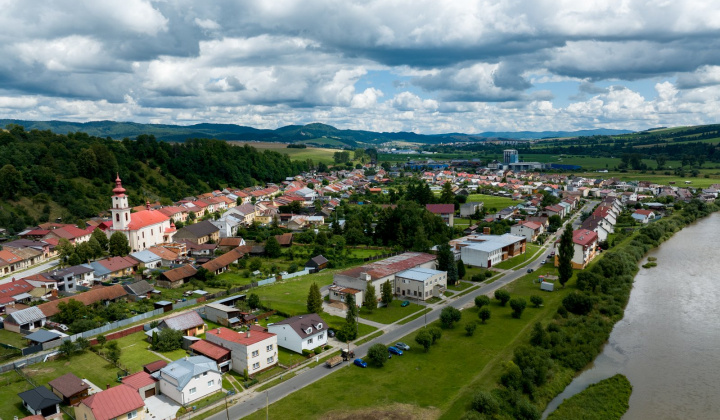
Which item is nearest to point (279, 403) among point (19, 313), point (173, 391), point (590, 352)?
point (173, 391)

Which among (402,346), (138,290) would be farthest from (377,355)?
(138,290)

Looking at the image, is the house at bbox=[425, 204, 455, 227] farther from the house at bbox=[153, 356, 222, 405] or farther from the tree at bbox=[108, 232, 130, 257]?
the house at bbox=[153, 356, 222, 405]

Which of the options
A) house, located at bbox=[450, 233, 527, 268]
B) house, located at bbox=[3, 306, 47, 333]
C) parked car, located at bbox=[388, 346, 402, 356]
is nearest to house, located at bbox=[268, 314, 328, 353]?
parked car, located at bbox=[388, 346, 402, 356]

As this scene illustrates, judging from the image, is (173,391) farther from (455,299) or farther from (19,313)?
(455,299)

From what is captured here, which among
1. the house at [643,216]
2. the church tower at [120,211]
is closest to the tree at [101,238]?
the church tower at [120,211]

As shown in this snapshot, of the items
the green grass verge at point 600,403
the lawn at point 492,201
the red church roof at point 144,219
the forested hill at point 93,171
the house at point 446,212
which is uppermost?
the forested hill at point 93,171

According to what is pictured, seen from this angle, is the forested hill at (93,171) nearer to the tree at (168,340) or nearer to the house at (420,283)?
the tree at (168,340)
